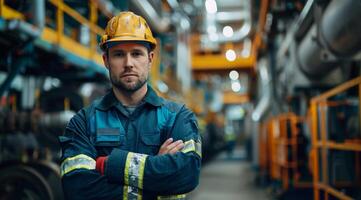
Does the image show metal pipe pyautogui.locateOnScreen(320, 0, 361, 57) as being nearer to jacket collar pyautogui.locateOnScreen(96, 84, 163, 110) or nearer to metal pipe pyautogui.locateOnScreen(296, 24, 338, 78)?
metal pipe pyautogui.locateOnScreen(296, 24, 338, 78)

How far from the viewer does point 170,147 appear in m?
1.98

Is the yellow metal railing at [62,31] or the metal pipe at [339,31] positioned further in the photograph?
the yellow metal railing at [62,31]

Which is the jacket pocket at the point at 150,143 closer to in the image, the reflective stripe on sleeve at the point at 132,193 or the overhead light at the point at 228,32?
the reflective stripe on sleeve at the point at 132,193

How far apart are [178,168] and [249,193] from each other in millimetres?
7954

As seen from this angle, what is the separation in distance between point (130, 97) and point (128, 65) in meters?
0.18

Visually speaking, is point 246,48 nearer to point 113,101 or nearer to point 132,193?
point 113,101

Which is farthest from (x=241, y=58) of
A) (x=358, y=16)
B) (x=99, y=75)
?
(x=358, y=16)

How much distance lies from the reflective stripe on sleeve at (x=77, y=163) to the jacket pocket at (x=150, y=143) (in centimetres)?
23

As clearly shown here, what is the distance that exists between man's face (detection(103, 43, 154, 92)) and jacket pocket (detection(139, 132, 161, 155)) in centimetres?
23

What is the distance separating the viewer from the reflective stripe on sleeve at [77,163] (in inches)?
77.9

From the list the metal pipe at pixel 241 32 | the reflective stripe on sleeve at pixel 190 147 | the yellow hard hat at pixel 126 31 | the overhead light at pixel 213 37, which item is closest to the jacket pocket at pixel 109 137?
the reflective stripe on sleeve at pixel 190 147

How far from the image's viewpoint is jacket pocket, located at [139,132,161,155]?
2029 mm

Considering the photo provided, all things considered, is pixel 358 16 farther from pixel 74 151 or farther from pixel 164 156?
pixel 74 151

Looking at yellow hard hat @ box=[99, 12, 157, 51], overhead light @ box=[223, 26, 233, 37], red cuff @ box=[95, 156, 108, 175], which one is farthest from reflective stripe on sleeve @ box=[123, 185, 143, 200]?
overhead light @ box=[223, 26, 233, 37]
